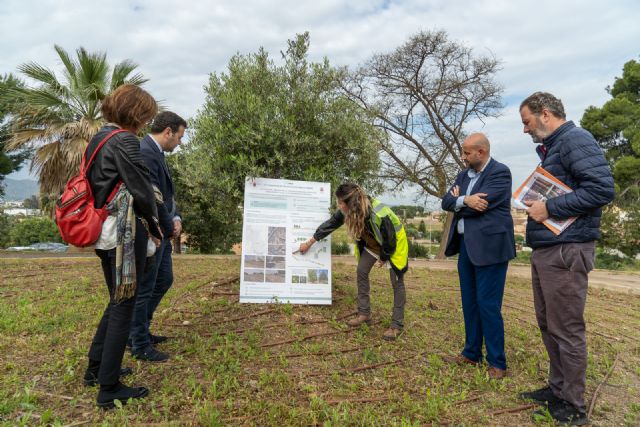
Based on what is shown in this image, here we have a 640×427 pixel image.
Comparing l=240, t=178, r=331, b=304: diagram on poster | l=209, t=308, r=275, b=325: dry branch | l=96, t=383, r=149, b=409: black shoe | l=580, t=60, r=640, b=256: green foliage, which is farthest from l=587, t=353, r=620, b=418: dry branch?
l=580, t=60, r=640, b=256: green foliage

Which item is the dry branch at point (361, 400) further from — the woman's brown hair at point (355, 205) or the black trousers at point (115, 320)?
the woman's brown hair at point (355, 205)

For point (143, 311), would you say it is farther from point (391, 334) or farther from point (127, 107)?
point (391, 334)

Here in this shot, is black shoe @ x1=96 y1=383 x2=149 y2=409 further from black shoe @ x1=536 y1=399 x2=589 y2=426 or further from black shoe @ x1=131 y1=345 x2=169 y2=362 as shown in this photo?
black shoe @ x1=536 y1=399 x2=589 y2=426

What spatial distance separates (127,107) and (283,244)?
105 inches

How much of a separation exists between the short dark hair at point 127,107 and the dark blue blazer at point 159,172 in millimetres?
596

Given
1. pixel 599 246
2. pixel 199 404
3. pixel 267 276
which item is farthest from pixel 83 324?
pixel 599 246

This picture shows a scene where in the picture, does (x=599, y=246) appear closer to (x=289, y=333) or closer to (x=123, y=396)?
(x=289, y=333)

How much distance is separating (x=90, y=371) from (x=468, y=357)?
329 cm

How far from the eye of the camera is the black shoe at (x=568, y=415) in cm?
290

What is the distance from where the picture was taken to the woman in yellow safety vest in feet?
14.4

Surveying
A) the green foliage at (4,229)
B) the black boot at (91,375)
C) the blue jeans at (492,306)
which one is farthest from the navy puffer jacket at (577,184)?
the green foliage at (4,229)

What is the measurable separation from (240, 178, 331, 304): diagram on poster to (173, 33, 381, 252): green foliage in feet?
0.79

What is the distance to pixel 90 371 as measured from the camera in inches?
124

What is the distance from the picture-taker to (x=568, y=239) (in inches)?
114
